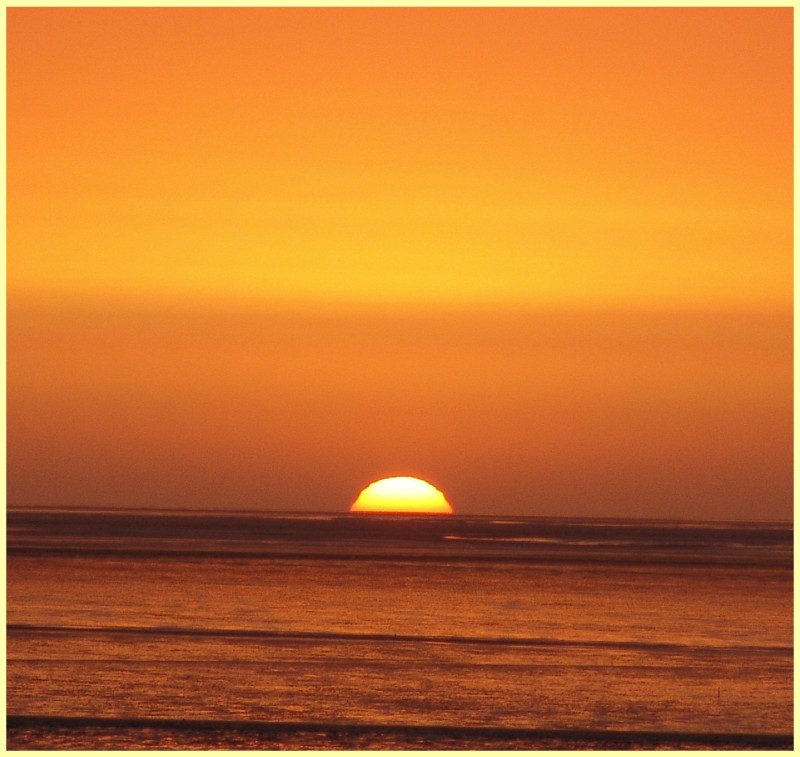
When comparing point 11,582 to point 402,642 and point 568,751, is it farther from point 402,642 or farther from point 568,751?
point 568,751

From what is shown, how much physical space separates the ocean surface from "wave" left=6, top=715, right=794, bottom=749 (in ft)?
0.11

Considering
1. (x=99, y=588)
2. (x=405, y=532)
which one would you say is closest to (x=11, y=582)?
(x=99, y=588)

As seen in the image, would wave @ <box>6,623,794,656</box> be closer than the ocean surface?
No

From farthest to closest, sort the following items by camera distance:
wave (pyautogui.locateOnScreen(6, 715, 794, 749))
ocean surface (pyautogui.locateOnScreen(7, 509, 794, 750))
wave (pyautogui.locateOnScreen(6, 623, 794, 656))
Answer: wave (pyautogui.locateOnScreen(6, 623, 794, 656)) < ocean surface (pyautogui.locateOnScreen(7, 509, 794, 750)) < wave (pyautogui.locateOnScreen(6, 715, 794, 749))

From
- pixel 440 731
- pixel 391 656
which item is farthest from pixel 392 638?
pixel 440 731

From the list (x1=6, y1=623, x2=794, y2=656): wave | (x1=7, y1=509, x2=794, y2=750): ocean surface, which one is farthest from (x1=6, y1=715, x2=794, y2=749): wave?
(x1=6, y1=623, x2=794, y2=656): wave

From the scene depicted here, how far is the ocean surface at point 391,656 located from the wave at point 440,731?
32mm

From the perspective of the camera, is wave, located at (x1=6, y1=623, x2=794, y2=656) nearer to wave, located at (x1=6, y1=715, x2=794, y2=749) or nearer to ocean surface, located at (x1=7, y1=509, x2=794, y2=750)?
ocean surface, located at (x1=7, y1=509, x2=794, y2=750)

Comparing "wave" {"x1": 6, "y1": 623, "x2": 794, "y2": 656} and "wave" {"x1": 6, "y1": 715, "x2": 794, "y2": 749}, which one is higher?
"wave" {"x1": 6, "y1": 623, "x2": 794, "y2": 656}

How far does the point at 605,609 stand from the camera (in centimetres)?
2405

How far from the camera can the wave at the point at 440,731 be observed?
492 inches

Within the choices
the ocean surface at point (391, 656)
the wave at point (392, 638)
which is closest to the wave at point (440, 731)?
the ocean surface at point (391, 656)

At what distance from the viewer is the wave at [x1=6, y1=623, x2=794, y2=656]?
1877 cm

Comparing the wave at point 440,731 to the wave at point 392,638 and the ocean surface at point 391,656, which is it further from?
the wave at point 392,638
